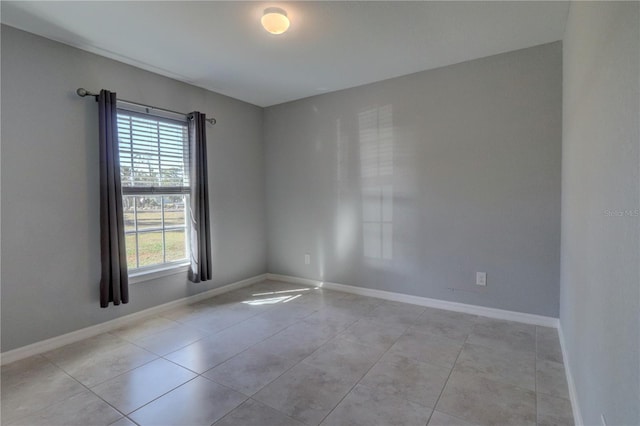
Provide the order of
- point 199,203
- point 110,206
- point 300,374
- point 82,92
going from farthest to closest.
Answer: point 199,203 → point 110,206 → point 82,92 → point 300,374

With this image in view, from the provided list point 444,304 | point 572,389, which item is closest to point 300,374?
point 572,389

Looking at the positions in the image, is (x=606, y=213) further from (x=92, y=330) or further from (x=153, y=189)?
(x=92, y=330)

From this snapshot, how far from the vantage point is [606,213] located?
1.18 meters

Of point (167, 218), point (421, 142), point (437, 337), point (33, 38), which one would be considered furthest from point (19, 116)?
point (437, 337)

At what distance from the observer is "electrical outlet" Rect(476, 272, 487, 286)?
3.08m

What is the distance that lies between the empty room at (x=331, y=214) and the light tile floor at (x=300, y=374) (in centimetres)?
2

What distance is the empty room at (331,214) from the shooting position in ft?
5.57

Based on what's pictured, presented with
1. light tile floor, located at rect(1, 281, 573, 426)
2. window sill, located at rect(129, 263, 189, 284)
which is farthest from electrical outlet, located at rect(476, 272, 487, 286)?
window sill, located at rect(129, 263, 189, 284)

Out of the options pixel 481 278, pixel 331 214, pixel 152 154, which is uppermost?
pixel 152 154

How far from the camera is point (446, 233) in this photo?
128 inches

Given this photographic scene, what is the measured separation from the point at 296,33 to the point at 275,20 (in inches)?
14.0

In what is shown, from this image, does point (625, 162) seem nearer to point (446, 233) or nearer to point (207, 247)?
point (446, 233)

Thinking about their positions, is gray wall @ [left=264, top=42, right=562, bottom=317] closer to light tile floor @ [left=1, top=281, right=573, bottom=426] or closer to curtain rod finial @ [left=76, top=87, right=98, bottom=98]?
light tile floor @ [left=1, top=281, right=573, bottom=426]

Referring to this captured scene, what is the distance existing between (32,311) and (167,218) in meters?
1.36
